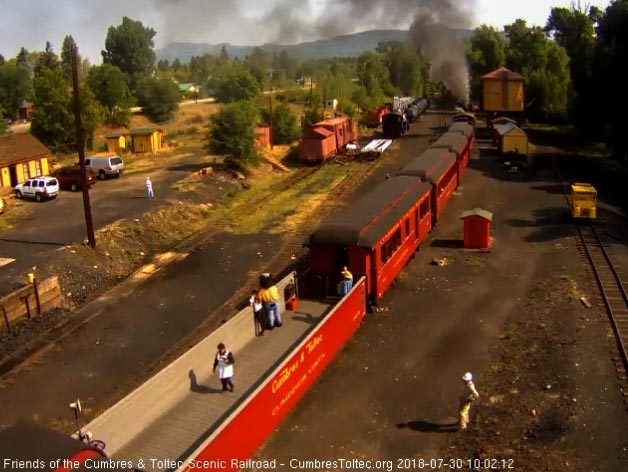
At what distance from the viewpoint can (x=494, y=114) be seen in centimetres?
6269

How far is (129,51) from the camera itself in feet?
333

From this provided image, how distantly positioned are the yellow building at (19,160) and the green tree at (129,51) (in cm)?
6402

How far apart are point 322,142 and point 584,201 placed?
2179 cm

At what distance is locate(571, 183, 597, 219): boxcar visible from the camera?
89.8ft

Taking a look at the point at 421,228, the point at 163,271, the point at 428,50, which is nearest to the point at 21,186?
the point at 163,271

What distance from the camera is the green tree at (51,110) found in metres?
48.3

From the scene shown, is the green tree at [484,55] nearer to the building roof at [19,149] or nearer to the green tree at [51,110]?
the green tree at [51,110]

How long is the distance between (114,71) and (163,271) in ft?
189

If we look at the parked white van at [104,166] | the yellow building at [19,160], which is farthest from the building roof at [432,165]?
the yellow building at [19,160]

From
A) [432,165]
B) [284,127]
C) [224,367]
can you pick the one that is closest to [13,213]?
[432,165]

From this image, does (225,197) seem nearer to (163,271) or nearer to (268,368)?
(163,271)

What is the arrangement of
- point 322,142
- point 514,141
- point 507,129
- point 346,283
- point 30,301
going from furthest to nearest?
point 507,129 < point 322,142 < point 514,141 < point 30,301 < point 346,283

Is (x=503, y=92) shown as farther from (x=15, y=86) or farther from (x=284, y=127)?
(x=15, y=86)

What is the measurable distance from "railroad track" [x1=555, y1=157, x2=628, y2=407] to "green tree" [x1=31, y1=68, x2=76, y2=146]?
1550 inches
